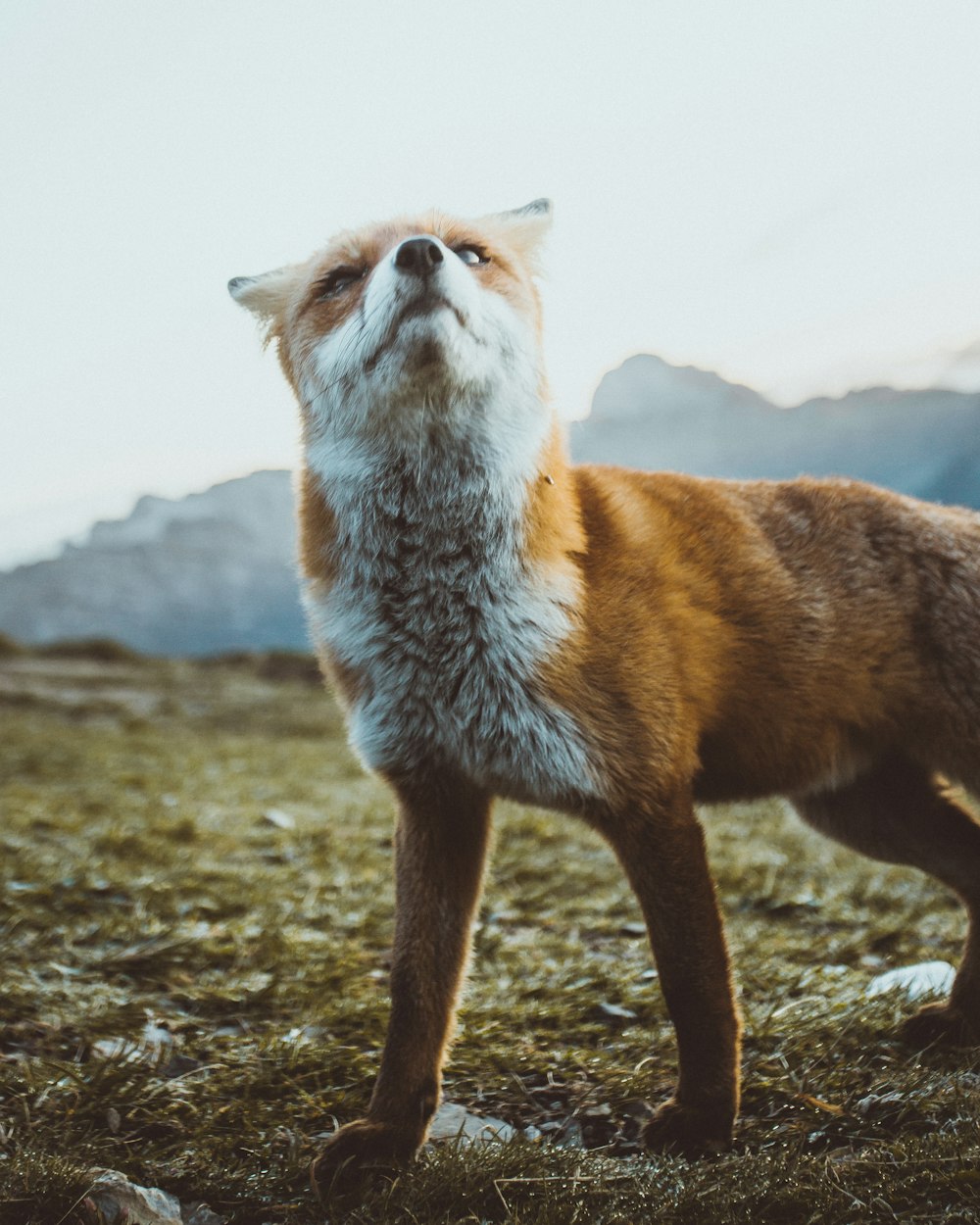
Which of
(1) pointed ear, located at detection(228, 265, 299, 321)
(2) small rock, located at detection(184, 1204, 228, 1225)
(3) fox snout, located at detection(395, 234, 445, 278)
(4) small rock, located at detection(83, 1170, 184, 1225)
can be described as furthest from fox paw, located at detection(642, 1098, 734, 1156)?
(1) pointed ear, located at detection(228, 265, 299, 321)

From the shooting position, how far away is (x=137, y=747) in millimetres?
10703

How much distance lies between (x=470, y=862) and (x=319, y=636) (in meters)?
0.78

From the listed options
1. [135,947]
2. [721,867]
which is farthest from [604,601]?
[721,867]

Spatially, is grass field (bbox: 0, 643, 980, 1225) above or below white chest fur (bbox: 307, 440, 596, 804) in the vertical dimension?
below

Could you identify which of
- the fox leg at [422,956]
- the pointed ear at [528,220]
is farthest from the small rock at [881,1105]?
the pointed ear at [528,220]

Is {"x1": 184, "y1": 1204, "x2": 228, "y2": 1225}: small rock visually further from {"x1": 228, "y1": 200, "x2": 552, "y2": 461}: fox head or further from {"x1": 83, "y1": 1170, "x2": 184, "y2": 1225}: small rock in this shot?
{"x1": 228, "y1": 200, "x2": 552, "y2": 461}: fox head

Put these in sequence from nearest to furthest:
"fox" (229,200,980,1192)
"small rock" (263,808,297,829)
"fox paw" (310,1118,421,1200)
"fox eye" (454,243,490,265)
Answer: "fox paw" (310,1118,421,1200), "fox" (229,200,980,1192), "fox eye" (454,243,490,265), "small rock" (263,808,297,829)

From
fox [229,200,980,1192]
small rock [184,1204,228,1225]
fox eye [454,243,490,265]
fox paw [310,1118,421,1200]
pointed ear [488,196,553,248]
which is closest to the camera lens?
small rock [184,1204,228,1225]

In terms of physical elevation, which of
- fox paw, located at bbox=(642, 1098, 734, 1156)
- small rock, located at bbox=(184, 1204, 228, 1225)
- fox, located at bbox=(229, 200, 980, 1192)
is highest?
fox, located at bbox=(229, 200, 980, 1192)

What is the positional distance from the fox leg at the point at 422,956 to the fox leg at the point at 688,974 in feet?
1.64

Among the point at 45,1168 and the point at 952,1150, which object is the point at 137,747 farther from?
the point at 952,1150

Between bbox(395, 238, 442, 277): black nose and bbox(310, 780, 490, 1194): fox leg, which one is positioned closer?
bbox(395, 238, 442, 277): black nose

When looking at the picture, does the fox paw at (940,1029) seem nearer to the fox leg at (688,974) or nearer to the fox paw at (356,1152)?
the fox leg at (688,974)

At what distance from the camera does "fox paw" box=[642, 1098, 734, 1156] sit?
8.13ft
